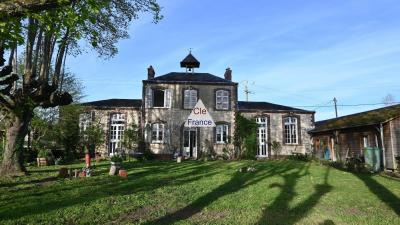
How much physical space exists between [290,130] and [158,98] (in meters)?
10.9

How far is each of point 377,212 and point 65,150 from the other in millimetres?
20978

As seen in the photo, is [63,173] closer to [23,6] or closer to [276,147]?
[23,6]

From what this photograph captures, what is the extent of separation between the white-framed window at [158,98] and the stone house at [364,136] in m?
11.5

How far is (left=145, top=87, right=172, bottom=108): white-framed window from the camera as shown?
26.8 m

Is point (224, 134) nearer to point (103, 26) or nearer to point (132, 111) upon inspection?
point (132, 111)

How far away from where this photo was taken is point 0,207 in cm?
762

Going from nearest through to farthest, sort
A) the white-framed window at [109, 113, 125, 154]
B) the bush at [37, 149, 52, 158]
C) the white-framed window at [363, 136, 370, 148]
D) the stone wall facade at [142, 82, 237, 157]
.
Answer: the bush at [37, 149, 52, 158] → the white-framed window at [363, 136, 370, 148] → the stone wall facade at [142, 82, 237, 157] → the white-framed window at [109, 113, 125, 154]

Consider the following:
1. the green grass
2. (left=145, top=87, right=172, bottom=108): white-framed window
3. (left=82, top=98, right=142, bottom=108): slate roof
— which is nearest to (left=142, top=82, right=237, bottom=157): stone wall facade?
(left=145, top=87, right=172, bottom=108): white-framed window

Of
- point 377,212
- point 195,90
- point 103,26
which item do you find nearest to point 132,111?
point 195,90

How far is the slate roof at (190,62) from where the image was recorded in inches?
1143

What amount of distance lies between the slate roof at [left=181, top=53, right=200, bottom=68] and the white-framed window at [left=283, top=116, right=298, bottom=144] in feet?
27.8

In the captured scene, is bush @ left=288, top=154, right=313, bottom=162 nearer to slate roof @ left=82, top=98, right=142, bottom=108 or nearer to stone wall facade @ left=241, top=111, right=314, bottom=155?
stone wall facade @ left=241, top=111, right=314, bottom=155

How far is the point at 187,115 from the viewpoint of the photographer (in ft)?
88.0

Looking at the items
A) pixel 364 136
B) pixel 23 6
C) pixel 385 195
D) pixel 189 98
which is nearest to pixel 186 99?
pixel 189 98
